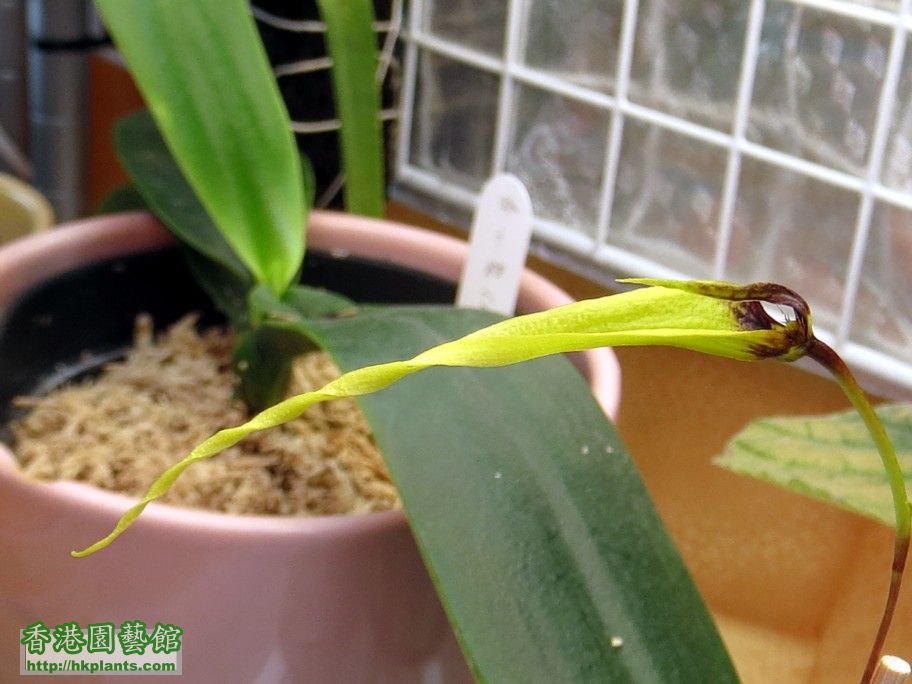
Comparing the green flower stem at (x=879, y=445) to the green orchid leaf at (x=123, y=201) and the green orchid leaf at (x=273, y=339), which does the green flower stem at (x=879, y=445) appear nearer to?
the green orchid leaf at (x=273, y=339)

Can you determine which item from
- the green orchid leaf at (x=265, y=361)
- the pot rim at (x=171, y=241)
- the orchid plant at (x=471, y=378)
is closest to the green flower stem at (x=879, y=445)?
the orchid plant at (x=471, y=378)

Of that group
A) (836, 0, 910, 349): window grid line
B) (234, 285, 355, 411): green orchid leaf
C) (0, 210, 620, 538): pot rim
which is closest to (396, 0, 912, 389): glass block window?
(836, 0, 910, 349): window grid line

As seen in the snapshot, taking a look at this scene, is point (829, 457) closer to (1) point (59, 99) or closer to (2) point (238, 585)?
(2) point (238, 585)

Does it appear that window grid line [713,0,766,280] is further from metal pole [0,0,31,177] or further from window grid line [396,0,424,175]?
metal pole [0,0,31,177]

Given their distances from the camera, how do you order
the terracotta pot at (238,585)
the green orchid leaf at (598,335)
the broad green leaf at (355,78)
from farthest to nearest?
the broad green leaf at (355,78), the terracotta pot at (238,585), the green orchid leaf at (598,335)

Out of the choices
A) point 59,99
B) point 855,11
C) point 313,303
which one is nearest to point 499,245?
point 313,303

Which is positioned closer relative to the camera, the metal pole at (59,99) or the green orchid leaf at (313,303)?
the green orchid leaf at (313,303)
